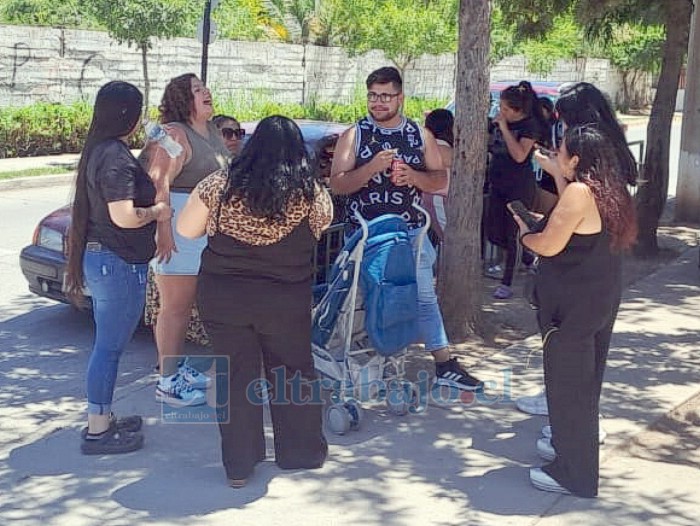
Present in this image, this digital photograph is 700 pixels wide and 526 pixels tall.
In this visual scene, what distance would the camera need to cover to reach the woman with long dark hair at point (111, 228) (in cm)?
456

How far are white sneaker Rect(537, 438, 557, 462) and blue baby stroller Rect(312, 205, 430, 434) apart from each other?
32.9 inches

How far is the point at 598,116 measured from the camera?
175 inches

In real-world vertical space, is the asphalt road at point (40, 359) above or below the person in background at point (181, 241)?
below

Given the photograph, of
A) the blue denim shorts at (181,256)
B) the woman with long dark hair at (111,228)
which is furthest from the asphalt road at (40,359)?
the blue denim shorts at (181,256)

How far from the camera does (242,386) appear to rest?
14.5 feet

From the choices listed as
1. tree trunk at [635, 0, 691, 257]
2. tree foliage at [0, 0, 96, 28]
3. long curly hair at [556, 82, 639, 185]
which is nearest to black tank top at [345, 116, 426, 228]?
long curly hair at [556, 82, 639, 185]

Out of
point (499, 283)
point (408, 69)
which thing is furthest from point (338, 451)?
point (408, 69)

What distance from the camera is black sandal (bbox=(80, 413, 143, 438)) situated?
16.4ft

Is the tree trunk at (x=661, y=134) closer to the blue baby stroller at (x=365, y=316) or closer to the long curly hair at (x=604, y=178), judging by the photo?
the blue baby stroller at (x=365, y=316)

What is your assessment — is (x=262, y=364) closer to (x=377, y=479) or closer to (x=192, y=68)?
(x=377, y=479)

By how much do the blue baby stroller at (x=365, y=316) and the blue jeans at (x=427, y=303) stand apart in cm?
11

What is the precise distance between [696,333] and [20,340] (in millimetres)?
4835

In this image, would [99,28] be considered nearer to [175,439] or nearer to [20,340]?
[20,340]

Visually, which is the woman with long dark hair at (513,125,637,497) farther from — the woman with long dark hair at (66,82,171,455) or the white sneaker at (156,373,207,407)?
the white sneaker at (156,373,207,407)
